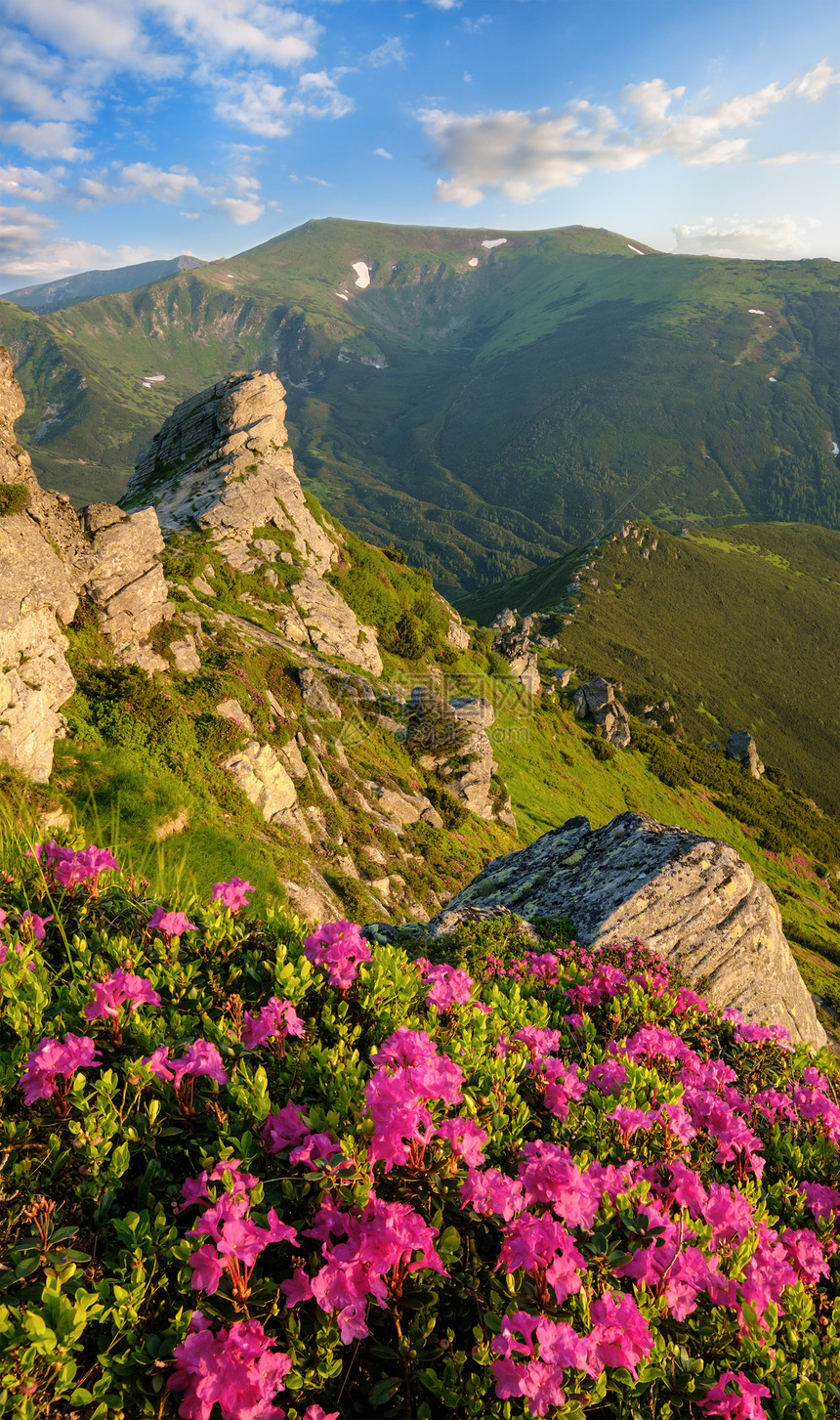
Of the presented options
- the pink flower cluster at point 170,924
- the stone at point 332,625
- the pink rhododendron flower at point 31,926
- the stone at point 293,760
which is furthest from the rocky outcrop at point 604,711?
the pink rhododendron flower at point 31,926

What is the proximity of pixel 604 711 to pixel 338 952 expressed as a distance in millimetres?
94731

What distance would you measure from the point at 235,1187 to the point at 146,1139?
875 mm

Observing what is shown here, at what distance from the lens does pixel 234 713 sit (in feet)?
84.8

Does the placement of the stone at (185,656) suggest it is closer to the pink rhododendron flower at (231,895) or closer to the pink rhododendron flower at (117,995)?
the pink rhododendron flower at (231,895)

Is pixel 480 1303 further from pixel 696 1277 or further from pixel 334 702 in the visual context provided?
pixel 334 702

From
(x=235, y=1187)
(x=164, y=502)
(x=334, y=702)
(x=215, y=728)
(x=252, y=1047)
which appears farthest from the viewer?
(x=164, y=502)

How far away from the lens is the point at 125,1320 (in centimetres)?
254

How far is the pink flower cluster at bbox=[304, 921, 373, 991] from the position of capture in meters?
4.64

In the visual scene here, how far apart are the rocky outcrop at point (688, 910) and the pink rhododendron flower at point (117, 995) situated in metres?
6.17

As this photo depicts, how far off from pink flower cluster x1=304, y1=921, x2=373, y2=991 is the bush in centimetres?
2

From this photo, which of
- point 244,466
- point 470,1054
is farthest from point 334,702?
point 470,1054

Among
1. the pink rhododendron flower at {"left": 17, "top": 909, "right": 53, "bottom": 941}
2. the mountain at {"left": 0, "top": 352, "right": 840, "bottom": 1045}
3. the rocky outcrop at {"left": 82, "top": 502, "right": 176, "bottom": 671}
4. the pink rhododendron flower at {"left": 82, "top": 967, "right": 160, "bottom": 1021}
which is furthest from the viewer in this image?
the rocky outcrop at {"left": 82, "top": 502, "right": 176, "bottom": 671}

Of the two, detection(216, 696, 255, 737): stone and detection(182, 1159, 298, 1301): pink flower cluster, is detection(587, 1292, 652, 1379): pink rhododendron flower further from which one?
detection(216, 696, 255, 737): stone

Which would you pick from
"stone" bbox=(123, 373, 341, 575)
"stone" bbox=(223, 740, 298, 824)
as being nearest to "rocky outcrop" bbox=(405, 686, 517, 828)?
"stone" bbox=(123, 373, 341, 575)
